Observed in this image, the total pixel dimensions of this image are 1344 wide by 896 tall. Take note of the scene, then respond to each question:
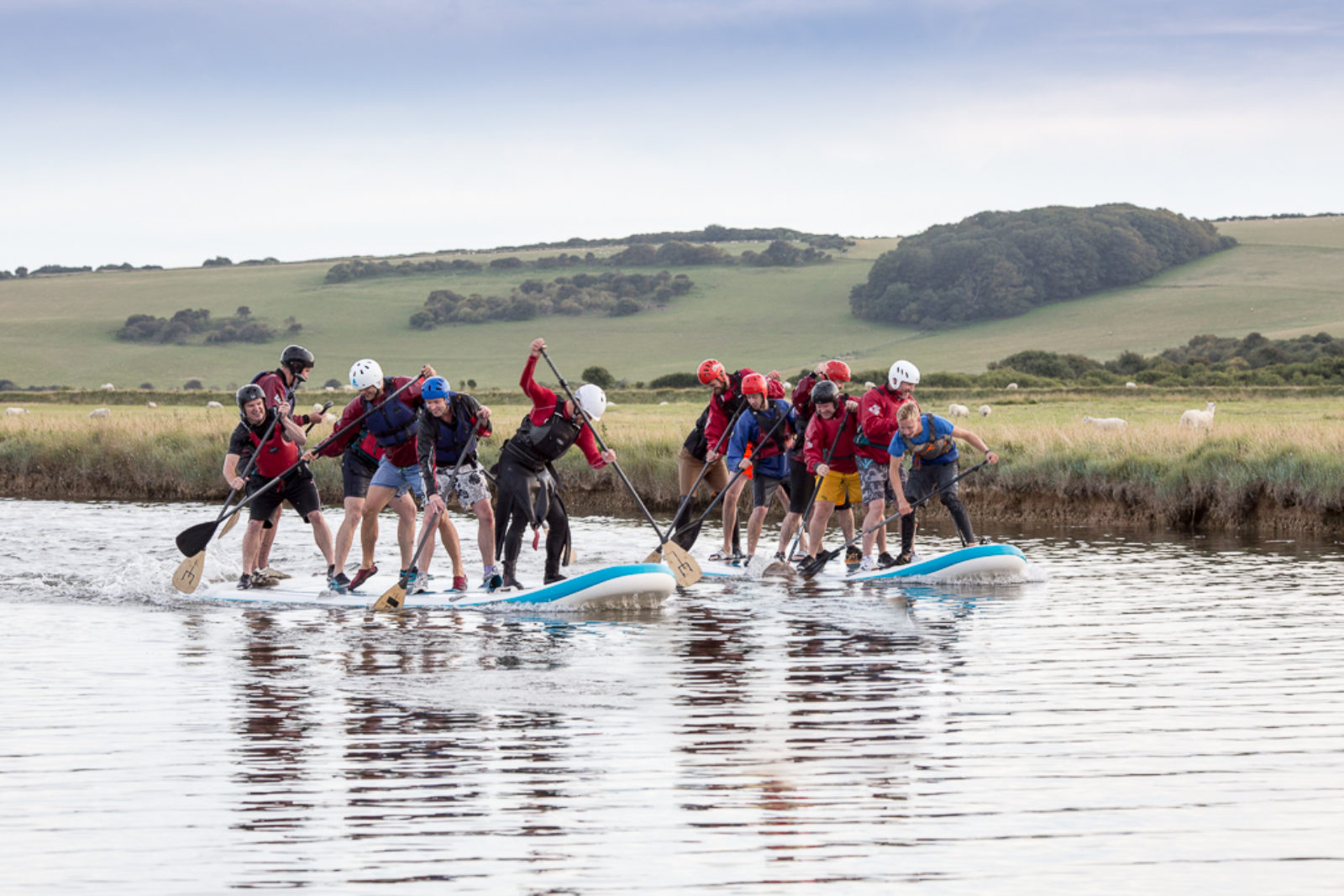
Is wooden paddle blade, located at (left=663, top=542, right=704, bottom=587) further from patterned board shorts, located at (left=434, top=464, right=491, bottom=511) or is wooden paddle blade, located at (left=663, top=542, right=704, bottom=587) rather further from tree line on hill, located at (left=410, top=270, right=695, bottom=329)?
tree line on hill, located at (left=410, top=270, right=695, bottom=329)

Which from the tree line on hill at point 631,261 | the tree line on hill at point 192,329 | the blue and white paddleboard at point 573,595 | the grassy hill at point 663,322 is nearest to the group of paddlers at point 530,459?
the blue and white paddleboard at point 573,595

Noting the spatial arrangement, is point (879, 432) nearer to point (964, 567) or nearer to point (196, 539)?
point (964, 567)

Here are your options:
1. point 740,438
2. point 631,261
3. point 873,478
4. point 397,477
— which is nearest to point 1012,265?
point 631,261

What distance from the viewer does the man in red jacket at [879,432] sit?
602 inches

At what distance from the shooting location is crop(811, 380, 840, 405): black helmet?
1517cm

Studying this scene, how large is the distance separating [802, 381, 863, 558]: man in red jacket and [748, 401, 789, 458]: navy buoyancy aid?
1.39 feet

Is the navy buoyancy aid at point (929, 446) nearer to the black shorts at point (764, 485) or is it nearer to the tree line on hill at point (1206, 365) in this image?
the black shorts at point (764, 485)

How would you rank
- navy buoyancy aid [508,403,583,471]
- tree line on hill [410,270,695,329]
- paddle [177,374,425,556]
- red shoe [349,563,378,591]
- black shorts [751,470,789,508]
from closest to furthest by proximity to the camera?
1. navy buoyancy aid [508,403,583,471]
2. paddle [177,374,425,556]
3. red shoe [349,563,378,591]
4. black shorts [751,470,789,508]
5. tree line on hill [410,270,695,329]

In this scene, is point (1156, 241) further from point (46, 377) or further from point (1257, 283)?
point (46, 377)

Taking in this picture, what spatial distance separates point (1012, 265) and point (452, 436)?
97.3 m

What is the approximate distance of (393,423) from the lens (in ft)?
44.6

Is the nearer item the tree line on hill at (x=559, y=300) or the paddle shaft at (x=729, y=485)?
the paddle shaft at (x=729, y=485)

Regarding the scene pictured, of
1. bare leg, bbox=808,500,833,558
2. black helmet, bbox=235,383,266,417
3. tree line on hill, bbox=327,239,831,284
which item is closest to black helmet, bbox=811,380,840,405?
bare leg, bbox=808,500,833,558

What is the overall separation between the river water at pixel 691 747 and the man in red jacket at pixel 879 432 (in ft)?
6.05
